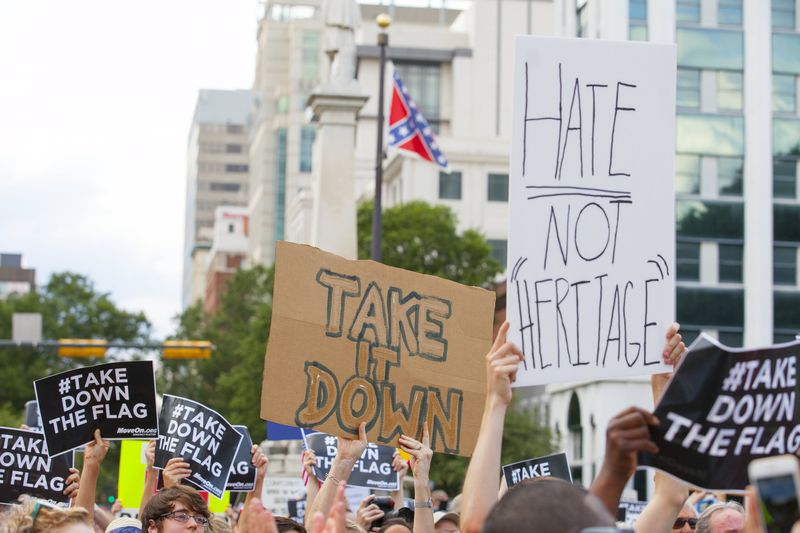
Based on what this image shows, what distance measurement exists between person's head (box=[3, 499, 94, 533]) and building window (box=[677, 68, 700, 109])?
1911 inches

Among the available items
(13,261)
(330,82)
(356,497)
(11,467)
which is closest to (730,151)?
(330,82)

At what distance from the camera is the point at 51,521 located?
573 centimetres

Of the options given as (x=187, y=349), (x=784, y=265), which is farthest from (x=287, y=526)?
(x=784, y=265)

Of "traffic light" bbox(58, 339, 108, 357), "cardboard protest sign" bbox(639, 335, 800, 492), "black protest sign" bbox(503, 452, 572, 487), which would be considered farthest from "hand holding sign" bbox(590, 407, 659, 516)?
"traffic light" bbox(58, 339, 108, 357)

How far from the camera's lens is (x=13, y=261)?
160m

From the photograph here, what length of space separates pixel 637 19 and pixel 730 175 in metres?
6.08

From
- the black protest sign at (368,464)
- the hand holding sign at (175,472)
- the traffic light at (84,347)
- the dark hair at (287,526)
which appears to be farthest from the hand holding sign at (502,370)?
the traffic light at (84,347)

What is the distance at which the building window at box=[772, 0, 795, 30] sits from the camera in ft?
176

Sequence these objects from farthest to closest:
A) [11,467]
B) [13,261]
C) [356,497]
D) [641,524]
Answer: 1. [13,261]
2. [356,497]
3. [11,467]
4. [641,524]

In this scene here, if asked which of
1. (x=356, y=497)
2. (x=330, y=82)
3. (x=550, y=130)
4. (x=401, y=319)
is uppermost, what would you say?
(x=330, y=82)

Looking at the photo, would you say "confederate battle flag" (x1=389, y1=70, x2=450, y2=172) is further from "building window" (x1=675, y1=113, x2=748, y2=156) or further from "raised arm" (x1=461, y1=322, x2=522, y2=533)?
"raised arm" (x1=461, y1=322, x2=522, y2=533)

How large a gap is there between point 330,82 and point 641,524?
82.1ft

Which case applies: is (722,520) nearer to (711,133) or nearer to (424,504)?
(424,504)

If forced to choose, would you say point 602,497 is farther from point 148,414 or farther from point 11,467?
point 11,467
